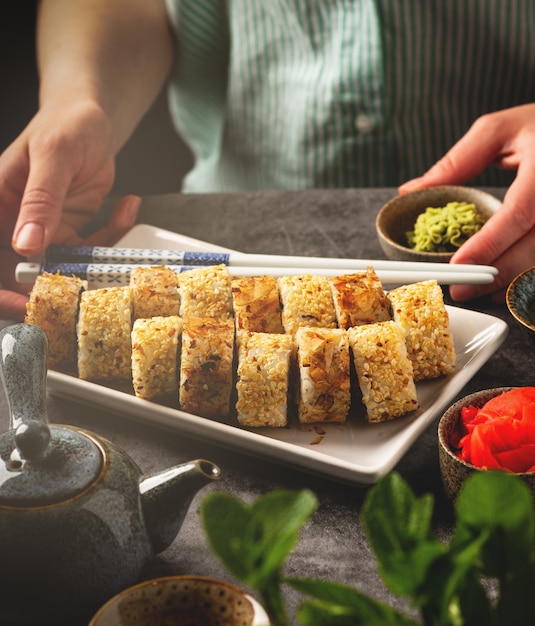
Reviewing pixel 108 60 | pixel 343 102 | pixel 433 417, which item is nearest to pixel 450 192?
pixel 343 102

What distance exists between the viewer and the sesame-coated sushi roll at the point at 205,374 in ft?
4.09

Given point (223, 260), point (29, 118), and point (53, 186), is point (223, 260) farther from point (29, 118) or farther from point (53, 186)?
point (29, 118)

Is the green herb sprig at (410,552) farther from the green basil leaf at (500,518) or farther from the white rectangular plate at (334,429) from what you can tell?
the white rectangular plate at (334,429)

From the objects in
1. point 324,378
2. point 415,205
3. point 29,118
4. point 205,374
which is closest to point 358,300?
point 324,378

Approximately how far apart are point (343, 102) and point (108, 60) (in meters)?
0.67

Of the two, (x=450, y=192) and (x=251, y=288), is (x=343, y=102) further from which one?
(x=251, y=288)

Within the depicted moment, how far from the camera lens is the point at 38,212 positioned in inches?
66.2

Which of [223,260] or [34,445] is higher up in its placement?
[34,445]

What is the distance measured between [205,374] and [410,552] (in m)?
0.74

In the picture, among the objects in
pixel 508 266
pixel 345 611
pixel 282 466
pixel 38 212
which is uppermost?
pixel 345 611

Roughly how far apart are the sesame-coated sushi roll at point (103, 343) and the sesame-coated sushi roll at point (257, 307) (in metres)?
0.19

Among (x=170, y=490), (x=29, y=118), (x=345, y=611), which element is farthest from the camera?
(x=29, y=118)

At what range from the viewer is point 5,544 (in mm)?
850

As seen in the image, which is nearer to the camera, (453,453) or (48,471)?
(48,471)
